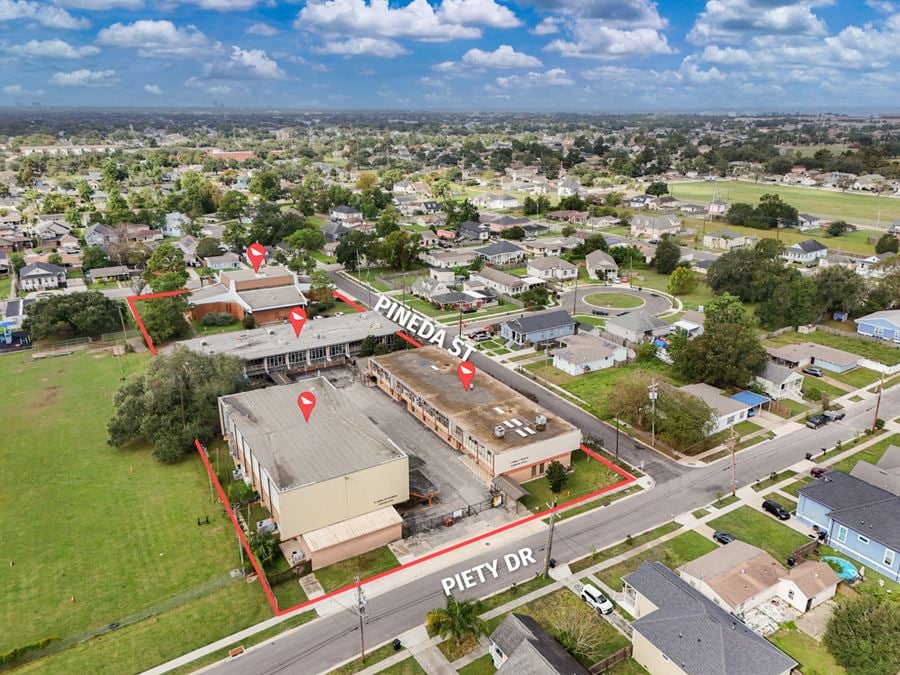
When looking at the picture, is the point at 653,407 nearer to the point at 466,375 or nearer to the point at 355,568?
the point at 466,375

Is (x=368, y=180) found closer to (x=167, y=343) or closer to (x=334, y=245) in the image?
(x=334, y=245)

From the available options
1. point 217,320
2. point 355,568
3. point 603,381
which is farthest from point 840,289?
point 217,320

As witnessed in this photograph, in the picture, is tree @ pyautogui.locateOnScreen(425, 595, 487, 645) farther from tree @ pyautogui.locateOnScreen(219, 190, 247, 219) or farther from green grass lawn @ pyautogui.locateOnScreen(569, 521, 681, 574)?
tree @ pyautogui.locateOnScreen(219, 190, 247, 219)

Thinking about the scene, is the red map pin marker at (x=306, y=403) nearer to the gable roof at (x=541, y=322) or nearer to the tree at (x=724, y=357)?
the gable roof at (x=541, y=322)

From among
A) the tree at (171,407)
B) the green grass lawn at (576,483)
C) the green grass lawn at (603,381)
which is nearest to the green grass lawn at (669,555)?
the green grass lawn at (576,483)

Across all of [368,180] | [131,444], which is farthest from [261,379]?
[368,180]

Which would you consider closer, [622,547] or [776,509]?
[622,547]
